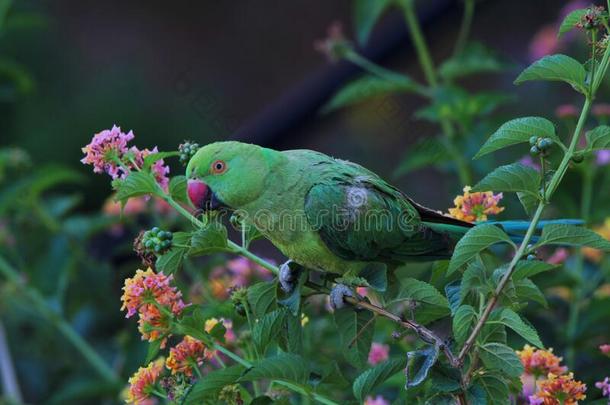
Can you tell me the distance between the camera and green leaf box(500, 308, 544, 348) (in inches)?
46.8

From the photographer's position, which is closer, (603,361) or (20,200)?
(603,361)

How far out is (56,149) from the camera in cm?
402

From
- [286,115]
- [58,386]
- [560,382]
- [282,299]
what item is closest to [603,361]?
[560,382]

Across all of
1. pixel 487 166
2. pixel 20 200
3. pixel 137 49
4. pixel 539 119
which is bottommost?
pixel 539 119

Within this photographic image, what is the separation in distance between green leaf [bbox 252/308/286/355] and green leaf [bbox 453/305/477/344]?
289mm

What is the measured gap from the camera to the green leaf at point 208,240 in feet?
4.41

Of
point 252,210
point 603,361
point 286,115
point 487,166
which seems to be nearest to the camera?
point 252,210

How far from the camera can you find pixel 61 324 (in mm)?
2443

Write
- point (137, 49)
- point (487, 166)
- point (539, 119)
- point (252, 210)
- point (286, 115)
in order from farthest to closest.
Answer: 1. point (137, 49)
2. point (286, 115)
3. point (487, 166)
4. point (252, 210)
5. point (539, 119)

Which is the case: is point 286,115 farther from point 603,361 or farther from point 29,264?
point 603,361

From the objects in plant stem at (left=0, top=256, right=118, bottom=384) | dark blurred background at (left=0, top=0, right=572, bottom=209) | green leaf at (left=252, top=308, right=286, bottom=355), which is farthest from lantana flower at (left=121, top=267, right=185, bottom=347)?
dark blurred background at (left=0, top=0, right=572, bottom=209)

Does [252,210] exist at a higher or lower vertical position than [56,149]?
lower

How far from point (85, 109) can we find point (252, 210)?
2644mm

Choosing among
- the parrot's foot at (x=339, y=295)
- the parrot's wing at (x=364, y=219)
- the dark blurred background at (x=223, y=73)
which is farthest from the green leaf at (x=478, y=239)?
the dark blurred background at (x=223, y=73)
